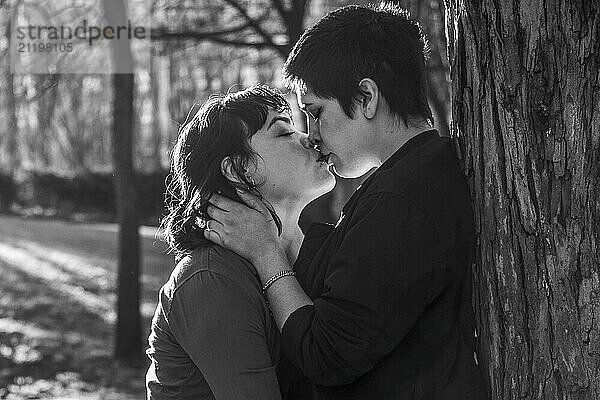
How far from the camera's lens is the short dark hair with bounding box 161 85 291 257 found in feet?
7.73

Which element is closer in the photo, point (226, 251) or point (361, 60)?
point (361, 60)

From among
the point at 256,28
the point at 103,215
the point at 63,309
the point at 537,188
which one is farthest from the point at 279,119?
the point at 103,215

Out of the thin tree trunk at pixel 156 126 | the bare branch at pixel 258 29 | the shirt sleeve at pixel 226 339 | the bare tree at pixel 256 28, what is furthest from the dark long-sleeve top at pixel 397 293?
the thin tree trunk at pixel 156 126

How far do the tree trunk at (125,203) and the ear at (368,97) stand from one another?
7.11 m

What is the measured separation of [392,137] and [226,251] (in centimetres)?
52

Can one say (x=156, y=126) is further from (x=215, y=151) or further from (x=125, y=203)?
(x=215, y=151)

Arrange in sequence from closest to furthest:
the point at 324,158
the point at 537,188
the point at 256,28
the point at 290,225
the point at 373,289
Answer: the point at 373,289
the point at 537,188
the point at 324,158
the point at 290,225
the point at 256,28

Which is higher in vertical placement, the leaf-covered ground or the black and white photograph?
the black and white photograph

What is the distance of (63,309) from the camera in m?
12.4

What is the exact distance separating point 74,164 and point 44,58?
73.6 ft

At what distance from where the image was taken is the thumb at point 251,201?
2.35 metres

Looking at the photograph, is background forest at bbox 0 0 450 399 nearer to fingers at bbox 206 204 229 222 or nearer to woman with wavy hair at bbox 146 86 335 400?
woman with wavy hair at bbox 146 86 335 400

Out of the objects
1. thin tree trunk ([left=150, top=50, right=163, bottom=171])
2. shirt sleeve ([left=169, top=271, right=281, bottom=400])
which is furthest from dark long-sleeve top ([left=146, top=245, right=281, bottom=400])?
thin tree trunk ([left=150, top=50, right=163, bottom=171])

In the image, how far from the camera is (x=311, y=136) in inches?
87.1
